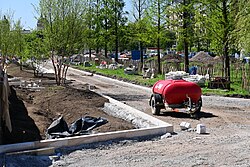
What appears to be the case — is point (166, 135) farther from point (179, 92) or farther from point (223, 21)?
point (223, 21)

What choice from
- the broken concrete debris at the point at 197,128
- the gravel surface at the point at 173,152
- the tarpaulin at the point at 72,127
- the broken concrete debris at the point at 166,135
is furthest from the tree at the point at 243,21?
the broken concrete debris at the point at 166,135

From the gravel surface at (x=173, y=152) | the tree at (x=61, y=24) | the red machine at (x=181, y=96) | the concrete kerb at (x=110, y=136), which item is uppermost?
the tree at (x=61, y=24)

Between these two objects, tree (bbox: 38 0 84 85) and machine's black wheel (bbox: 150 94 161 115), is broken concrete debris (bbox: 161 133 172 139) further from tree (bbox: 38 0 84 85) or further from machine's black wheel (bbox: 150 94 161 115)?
tree (bbox: 38 0 84 85)

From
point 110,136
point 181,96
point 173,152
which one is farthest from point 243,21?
point 173,152

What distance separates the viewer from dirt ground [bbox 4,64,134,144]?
1088 centimetres

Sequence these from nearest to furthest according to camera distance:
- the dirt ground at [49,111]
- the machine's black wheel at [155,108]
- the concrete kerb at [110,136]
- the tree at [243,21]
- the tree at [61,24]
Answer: the concrete kerb at [110,136], the dirt ground at [49,111], the machine's black wheel at [155,108], the tree at [61,24], the tree at [243,21]

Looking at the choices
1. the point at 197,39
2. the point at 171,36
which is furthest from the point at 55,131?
the point at 171,36

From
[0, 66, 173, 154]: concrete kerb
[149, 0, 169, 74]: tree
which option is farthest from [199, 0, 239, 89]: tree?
[0, 66, 173, 154]: concrete kerb

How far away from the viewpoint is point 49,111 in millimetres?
15594

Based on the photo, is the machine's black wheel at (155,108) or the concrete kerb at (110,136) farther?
the machine's black wheel at (155,108)

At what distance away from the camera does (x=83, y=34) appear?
76.5 ft

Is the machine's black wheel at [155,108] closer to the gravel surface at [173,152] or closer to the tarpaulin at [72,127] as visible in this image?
the gravel surface at [173,152]

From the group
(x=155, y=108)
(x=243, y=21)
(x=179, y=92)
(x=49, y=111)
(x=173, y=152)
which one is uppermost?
(x=243, y=21)

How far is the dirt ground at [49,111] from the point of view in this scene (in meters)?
10.9
